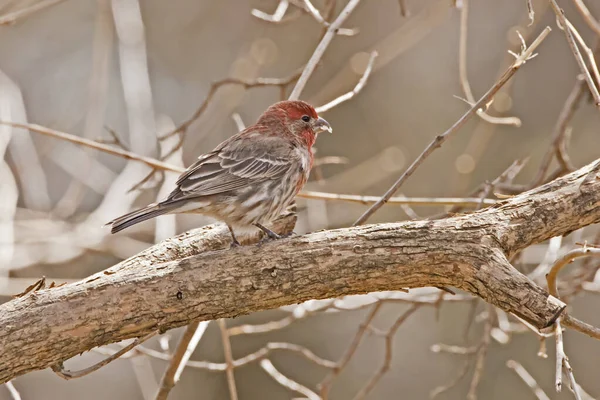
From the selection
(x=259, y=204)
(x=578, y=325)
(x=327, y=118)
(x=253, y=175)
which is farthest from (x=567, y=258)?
(x=327, y=118)

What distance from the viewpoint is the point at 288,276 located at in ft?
12.7

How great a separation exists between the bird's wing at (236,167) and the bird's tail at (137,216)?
6.3 inches

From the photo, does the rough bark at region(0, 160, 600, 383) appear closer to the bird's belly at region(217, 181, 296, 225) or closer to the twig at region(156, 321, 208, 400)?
the twig at region(156, 321, 208, 400)

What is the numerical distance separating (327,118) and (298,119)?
14.3 ft

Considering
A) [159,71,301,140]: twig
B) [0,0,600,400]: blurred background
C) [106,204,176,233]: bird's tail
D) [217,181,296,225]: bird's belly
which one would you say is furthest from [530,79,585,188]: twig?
[106,204,176,233]: bird's tail

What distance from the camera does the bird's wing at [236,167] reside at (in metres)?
5.12

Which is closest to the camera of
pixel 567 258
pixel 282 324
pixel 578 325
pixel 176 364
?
pixel 578 325

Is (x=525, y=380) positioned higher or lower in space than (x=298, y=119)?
lower

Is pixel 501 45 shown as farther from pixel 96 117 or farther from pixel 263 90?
pixel 96 117

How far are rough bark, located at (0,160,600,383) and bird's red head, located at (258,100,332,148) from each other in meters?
2.04

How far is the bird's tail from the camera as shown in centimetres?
459

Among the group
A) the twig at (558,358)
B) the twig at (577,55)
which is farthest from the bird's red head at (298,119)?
the twig at (558,358)

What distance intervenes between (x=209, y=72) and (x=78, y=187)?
4.24 metres

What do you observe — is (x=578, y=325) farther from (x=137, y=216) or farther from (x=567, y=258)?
(x=137, y=216)
